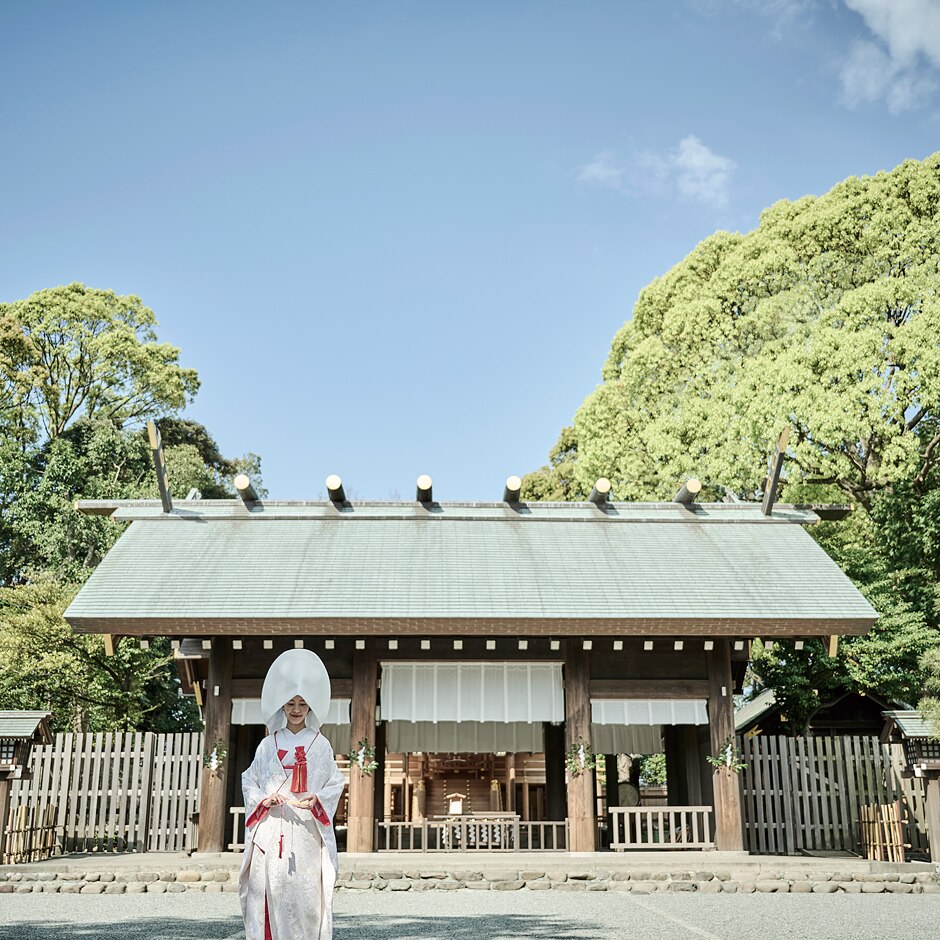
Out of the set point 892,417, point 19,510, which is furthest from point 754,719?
point 19,510

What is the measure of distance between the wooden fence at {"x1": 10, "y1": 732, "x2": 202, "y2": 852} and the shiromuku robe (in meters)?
7.79

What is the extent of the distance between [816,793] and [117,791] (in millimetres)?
8399

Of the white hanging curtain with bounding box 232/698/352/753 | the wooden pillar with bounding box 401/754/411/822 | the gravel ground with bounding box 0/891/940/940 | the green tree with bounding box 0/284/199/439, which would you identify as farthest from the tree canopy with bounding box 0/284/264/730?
the gravel ground with bounding box 0/891/940/940

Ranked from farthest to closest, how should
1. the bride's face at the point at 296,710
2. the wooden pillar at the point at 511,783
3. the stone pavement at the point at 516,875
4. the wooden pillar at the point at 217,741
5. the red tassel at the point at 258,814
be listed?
the wooden pillar at the point at 511,783 < the wooden pillar at the point at 217,741 < the stone pavement at the point at 516,875 < the bride's face at the point at 296,710 < the red tassel at the point at 258,814

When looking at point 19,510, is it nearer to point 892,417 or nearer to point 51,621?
point 51,621

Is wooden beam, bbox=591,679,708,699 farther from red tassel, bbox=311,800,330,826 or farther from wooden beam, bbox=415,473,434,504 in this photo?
red tassel, bbox=311,800,330,826

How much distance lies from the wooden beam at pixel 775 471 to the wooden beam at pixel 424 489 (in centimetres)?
442

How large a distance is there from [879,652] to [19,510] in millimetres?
18868

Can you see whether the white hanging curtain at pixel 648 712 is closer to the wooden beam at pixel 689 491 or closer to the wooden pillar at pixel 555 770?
the wooden beam at pixel 689 491

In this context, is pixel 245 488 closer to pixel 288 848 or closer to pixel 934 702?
pixel 934 702

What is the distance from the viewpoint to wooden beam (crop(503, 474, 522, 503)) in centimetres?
1241

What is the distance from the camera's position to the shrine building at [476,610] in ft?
34.7

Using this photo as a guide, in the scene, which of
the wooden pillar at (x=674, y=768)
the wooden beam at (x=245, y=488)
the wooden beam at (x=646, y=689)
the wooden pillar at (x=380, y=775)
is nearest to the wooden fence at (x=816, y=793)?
the wooden beam at (x=646, y=689)

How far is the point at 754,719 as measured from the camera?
17.8 m
